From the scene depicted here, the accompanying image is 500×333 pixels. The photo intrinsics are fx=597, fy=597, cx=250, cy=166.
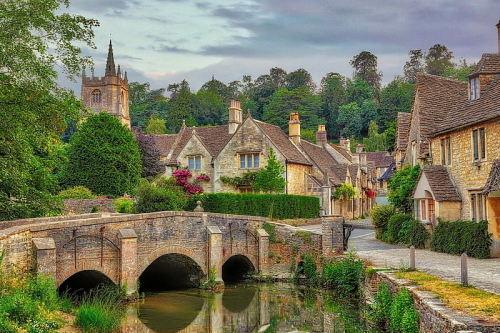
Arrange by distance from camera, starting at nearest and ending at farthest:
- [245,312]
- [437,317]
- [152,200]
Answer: [437,317] → [245,312] → [152,200]

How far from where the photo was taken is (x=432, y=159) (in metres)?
27.4

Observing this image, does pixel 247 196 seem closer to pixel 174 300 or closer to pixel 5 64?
pixel 174 300

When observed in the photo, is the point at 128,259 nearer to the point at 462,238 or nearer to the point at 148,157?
the point at 462,238

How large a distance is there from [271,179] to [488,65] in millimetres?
19740

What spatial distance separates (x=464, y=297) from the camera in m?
12.4

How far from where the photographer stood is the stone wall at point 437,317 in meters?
9.96

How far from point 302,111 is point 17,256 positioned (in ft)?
294

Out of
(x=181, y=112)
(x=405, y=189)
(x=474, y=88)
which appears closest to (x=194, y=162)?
(x=405, y=189)

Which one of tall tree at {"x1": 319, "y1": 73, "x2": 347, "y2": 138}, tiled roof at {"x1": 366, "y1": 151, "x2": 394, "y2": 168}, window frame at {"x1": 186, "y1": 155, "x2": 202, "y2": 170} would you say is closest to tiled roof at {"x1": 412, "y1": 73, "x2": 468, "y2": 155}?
window frame at {"x1": 186, "y1": 155, "x2": 202, "y2": 170}

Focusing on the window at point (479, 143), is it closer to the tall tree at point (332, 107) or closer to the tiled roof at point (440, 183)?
the tiled roof at point (440, 183)

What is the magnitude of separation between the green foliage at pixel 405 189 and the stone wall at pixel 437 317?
1336 cm

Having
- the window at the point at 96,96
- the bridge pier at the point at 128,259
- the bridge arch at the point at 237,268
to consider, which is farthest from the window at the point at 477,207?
the window at the point at 96,96

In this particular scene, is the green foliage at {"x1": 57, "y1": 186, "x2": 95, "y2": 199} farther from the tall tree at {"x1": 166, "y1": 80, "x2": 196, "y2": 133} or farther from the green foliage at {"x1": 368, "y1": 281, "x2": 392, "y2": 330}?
the tall tree at {"x1": 166, "y1": 80, "x2": 196, "y2": 133}

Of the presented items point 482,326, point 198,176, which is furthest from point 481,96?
point 198,176
